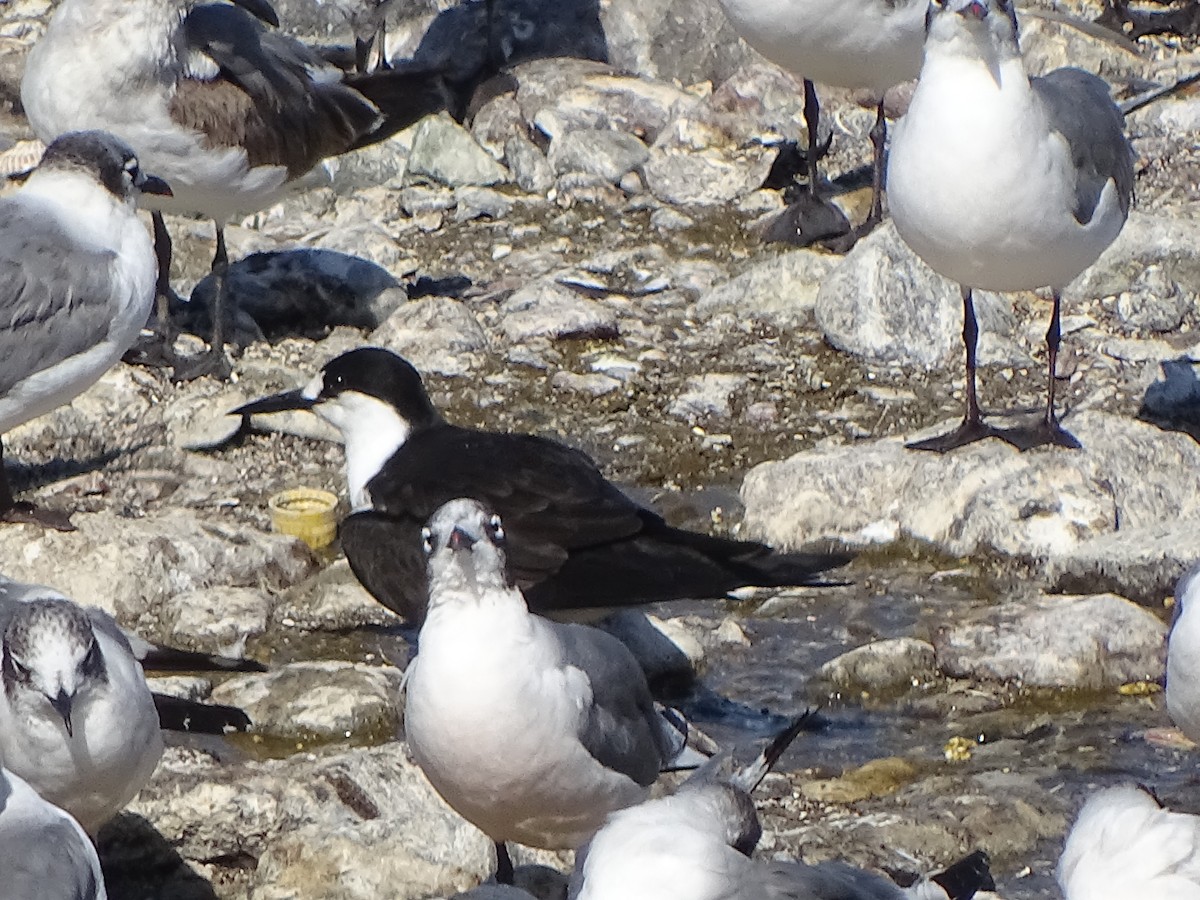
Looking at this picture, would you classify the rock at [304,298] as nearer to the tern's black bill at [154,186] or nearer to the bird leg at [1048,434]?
the tern's black bill at [154,186]

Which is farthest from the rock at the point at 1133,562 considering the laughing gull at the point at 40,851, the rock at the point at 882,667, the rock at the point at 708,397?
the laughing gull at the point at 40,851

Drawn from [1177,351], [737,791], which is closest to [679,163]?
[1177,351]

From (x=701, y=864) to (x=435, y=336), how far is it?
4880 millimetres

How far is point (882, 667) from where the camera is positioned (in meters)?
6.17

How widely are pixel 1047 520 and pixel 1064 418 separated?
0.78m

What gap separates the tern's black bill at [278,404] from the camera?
698 centimetres

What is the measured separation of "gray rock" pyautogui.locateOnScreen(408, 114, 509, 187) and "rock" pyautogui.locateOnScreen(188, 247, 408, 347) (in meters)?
1.17

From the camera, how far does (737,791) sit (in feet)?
13.9

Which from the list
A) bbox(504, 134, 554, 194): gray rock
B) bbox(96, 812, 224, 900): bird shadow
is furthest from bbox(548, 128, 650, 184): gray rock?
bbox(96, 812, 224, 900): bird shadow

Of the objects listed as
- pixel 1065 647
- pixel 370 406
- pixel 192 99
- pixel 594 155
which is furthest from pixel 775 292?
pixel 1065 647

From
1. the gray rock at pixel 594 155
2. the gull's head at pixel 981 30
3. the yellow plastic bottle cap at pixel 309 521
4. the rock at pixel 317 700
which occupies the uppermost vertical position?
the gull's head at pixel 981 30

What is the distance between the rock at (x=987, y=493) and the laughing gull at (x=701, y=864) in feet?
8.74

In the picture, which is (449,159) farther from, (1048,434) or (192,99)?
(1048,434)

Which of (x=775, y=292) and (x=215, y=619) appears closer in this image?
(x=215, y=619)
